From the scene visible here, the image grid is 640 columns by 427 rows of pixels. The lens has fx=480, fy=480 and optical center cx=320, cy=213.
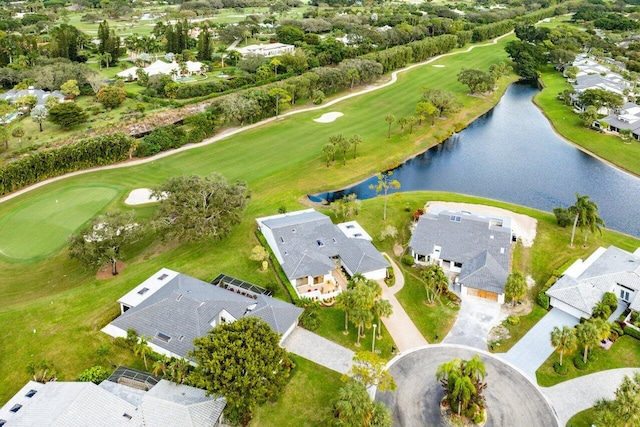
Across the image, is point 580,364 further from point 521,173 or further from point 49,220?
point 49,220

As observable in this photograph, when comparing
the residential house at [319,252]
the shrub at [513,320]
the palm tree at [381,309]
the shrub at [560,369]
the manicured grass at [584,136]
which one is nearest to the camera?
the shrub at [560,369]

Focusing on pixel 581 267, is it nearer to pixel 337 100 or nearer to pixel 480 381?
pixel 480 381

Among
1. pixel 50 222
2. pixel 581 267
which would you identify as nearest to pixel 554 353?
pixel 581 267

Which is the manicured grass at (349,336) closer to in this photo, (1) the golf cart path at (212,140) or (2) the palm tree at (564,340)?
(2) the palm tree at (564,340)

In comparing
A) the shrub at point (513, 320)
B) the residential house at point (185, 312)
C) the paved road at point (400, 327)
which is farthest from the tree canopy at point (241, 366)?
the shrub at point (513, 320)

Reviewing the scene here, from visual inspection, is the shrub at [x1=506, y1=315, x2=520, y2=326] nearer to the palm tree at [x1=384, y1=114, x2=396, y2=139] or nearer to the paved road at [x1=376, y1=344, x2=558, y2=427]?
the paved road at [x1=376, y1=344, x2=558, y2=427]

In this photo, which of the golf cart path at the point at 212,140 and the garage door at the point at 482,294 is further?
the golf cart path at the point at 212,140

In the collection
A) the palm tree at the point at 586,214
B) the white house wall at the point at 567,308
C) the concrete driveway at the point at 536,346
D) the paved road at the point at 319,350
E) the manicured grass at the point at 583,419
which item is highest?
the palm tree at the point at 586,214
